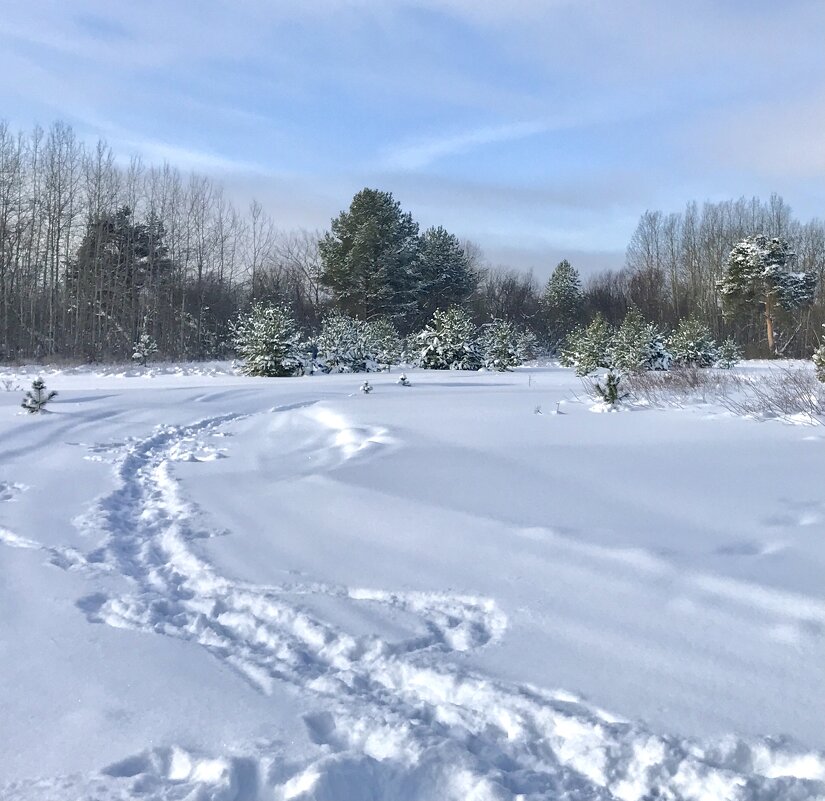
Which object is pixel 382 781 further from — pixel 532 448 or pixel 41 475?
pixel 41 475

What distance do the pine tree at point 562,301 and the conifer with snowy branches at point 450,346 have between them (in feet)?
52.6

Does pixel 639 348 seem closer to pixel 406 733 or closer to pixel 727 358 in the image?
pixel 727 358

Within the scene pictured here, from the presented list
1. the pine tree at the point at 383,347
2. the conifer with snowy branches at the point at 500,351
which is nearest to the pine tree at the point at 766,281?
the conifer with snowy branches at the point at 500,351

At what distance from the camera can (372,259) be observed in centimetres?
3216

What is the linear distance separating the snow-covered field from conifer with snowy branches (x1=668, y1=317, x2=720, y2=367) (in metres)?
15.4

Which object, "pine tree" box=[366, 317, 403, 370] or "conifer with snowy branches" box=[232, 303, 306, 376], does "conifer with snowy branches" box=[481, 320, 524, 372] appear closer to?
"pine tree" box=[366, 317, 403, 370]

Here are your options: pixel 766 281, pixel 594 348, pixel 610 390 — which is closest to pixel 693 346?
pixel 594 348

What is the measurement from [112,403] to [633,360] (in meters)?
12.5

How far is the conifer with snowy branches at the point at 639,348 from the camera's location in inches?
754

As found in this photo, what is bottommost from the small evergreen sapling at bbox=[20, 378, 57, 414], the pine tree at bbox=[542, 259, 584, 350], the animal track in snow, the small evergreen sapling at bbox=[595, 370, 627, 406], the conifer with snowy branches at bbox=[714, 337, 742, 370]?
the animal track in snow

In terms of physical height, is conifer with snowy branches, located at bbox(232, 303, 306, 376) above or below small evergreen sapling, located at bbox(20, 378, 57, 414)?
above

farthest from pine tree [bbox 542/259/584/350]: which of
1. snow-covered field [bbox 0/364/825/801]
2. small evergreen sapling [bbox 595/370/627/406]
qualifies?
snow-covered field [bbox 0/364/825/801]

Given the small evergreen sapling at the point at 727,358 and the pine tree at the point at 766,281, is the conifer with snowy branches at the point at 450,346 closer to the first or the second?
the small evergreen sapling at the point at 727,358

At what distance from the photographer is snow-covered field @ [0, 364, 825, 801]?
210 cm
